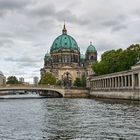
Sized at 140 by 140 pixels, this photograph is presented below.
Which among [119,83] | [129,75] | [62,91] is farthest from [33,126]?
[62,91]

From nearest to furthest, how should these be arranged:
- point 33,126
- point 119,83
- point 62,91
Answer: point 33,126 → point 119,83 → point 62,91

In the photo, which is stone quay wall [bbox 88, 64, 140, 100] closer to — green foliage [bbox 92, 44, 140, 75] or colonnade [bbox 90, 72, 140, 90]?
colonnade [bbox 90, 72, 140, 90]

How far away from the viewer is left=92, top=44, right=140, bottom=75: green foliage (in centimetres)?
10088

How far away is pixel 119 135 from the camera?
28156 millimetres

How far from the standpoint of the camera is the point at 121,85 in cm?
9425

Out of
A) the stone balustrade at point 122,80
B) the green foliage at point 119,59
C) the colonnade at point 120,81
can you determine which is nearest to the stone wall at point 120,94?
the stone balustrade at point 122,80

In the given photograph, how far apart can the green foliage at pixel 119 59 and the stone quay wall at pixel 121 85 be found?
143 inches

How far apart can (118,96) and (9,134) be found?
203ft

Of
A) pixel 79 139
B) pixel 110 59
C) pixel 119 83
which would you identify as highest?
pixel 110 59

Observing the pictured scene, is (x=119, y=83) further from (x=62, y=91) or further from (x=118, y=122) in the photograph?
(x=118, y=122)

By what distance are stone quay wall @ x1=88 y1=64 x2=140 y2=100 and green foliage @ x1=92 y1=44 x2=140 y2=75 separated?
362 centimetres

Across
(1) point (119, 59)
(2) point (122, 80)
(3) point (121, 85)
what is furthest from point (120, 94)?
(1) point (119, 59)

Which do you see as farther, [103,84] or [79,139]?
[103,84]

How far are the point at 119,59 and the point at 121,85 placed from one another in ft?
42.1
